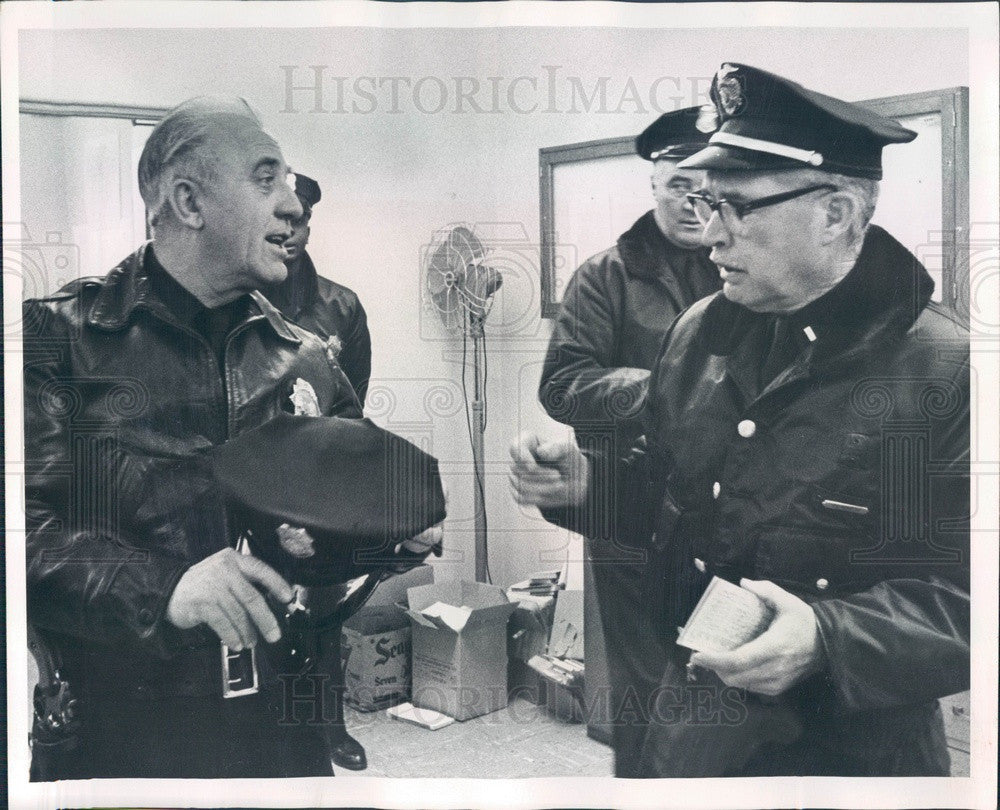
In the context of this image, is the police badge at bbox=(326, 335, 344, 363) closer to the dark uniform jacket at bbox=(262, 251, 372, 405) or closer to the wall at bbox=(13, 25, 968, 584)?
the dark uniform jacket at bbox=(262, 251, 372, 405)

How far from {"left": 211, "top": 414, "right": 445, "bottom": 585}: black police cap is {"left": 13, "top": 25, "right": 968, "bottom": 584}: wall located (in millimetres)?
347

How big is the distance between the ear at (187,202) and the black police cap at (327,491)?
1.82 feet

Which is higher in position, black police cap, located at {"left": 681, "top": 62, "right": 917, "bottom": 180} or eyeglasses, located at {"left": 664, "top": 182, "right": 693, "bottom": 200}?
black police cap, located at {"left": 681, "top": 62, "right": 917, "bottom": 180}

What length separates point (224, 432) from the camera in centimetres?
229

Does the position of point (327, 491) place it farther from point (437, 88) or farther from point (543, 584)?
point (437, 88)

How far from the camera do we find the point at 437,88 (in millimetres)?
2328

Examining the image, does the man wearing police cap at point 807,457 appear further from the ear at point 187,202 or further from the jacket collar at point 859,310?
the ear at point 187,202

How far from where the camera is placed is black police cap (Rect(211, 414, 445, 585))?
2297 mm

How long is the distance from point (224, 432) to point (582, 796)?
137 cm

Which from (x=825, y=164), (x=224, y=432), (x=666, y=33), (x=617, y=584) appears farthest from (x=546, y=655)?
(x=666, y=33)

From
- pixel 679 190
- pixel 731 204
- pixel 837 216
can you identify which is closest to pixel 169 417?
pixel 679 190

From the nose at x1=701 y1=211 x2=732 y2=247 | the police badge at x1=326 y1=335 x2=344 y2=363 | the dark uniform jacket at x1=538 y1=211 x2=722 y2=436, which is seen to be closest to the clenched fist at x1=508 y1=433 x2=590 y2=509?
the dark uniform jacket at x1=538 y1=211 x2=722 y2=436

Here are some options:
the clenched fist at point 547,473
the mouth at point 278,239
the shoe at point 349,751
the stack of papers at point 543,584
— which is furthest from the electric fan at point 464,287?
the shoe at point 349,751

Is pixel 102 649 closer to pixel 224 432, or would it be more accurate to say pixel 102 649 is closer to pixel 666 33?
pixel 224 432
